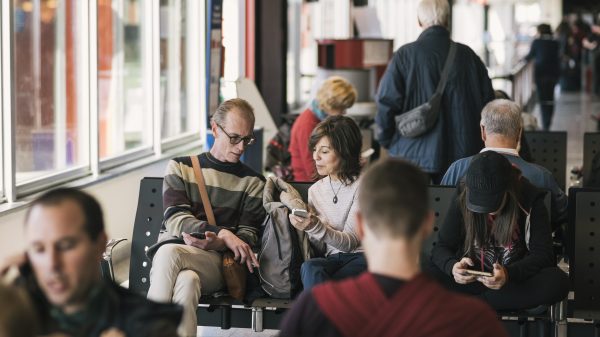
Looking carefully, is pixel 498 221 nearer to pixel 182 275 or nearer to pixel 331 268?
pixel 331 268

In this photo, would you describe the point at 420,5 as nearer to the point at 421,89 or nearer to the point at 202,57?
the point at 421,89

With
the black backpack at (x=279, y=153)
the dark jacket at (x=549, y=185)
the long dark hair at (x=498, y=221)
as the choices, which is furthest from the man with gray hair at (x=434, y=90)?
the long dark hair at (x=498, y=221)

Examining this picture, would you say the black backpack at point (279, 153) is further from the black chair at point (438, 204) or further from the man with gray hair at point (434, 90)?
the black chair at point (438, 204)

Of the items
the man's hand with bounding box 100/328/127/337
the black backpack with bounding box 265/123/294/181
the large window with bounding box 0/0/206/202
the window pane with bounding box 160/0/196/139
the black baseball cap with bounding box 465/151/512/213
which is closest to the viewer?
the man's hand with bounding box 100/328/127/337

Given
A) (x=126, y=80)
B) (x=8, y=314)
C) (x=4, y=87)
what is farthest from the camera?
(x=126, y=80)

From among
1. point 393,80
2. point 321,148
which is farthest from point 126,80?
point 321,148

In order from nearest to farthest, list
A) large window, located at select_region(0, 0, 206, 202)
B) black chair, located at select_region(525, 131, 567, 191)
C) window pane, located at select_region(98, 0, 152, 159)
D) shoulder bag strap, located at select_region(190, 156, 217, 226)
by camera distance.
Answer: shoulder bag strap, located at select_region(190, 156, 217, 226) < large window, located at select_region(0, 0, 206, 202) < black chair, located at select_region(525, 131, 567, 191) < window pane, located at select_region(98, 0, 152, 159)

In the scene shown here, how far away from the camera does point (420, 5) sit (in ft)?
22.7

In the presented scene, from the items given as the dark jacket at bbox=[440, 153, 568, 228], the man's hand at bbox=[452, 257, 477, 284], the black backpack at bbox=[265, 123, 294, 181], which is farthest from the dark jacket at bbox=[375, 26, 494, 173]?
the man's hand at bbox=[452, 257, 477, 284]

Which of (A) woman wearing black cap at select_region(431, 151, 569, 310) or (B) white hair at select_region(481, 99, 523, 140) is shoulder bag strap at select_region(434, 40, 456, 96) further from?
(A) woman wearing black cap at select_region(431, 151, 569, 310)

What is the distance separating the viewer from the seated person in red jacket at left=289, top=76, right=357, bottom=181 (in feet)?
23.7

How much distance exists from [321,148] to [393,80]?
75.2 inches

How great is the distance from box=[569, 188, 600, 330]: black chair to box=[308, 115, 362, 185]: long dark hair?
3.01ft

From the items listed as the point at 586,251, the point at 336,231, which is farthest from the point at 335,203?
the point at 586,251
